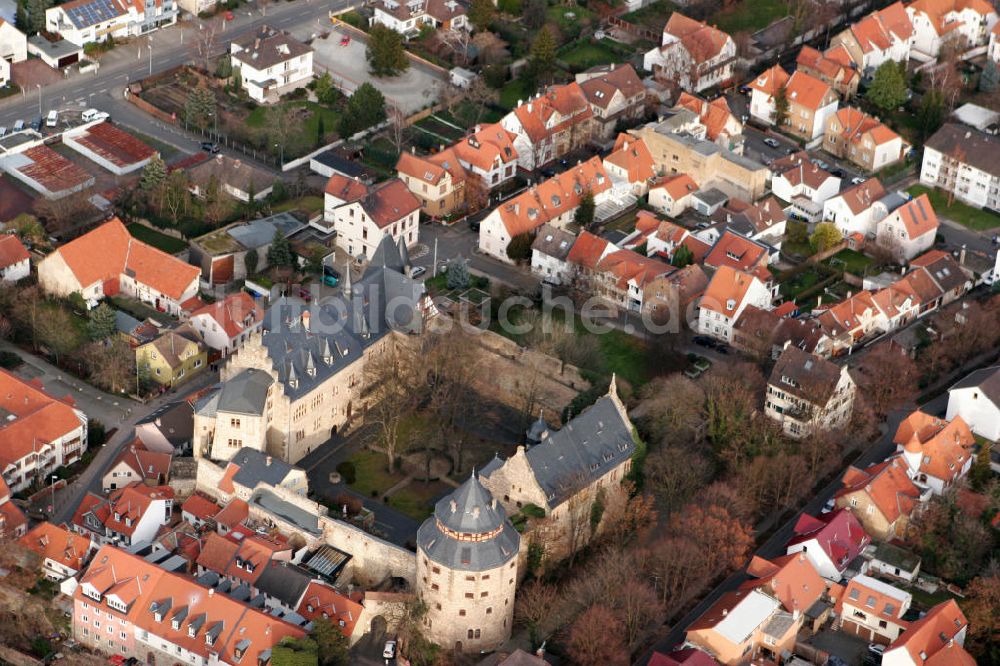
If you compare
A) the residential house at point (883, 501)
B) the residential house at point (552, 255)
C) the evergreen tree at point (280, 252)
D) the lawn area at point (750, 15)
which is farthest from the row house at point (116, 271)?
the lawn area at point (750, 15)

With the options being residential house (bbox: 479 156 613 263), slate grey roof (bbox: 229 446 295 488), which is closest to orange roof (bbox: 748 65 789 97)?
residential house (bbox: 479 156 613 263)

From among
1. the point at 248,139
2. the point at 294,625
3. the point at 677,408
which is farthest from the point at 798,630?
the point at 248,139

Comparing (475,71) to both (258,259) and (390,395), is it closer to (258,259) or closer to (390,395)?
(258,259)

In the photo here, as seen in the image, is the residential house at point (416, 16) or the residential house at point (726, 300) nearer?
the residential house at point (726, 300)

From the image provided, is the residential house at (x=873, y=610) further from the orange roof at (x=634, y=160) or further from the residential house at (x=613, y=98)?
the residential house at (x=613, y=98)

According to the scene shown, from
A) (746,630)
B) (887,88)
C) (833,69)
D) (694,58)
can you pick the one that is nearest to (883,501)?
(746,630)

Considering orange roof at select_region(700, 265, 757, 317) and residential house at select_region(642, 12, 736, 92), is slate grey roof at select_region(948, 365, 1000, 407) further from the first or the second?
residential house at select_region(642, 12, 736, 92)

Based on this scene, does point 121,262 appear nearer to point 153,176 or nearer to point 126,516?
point 153,176
